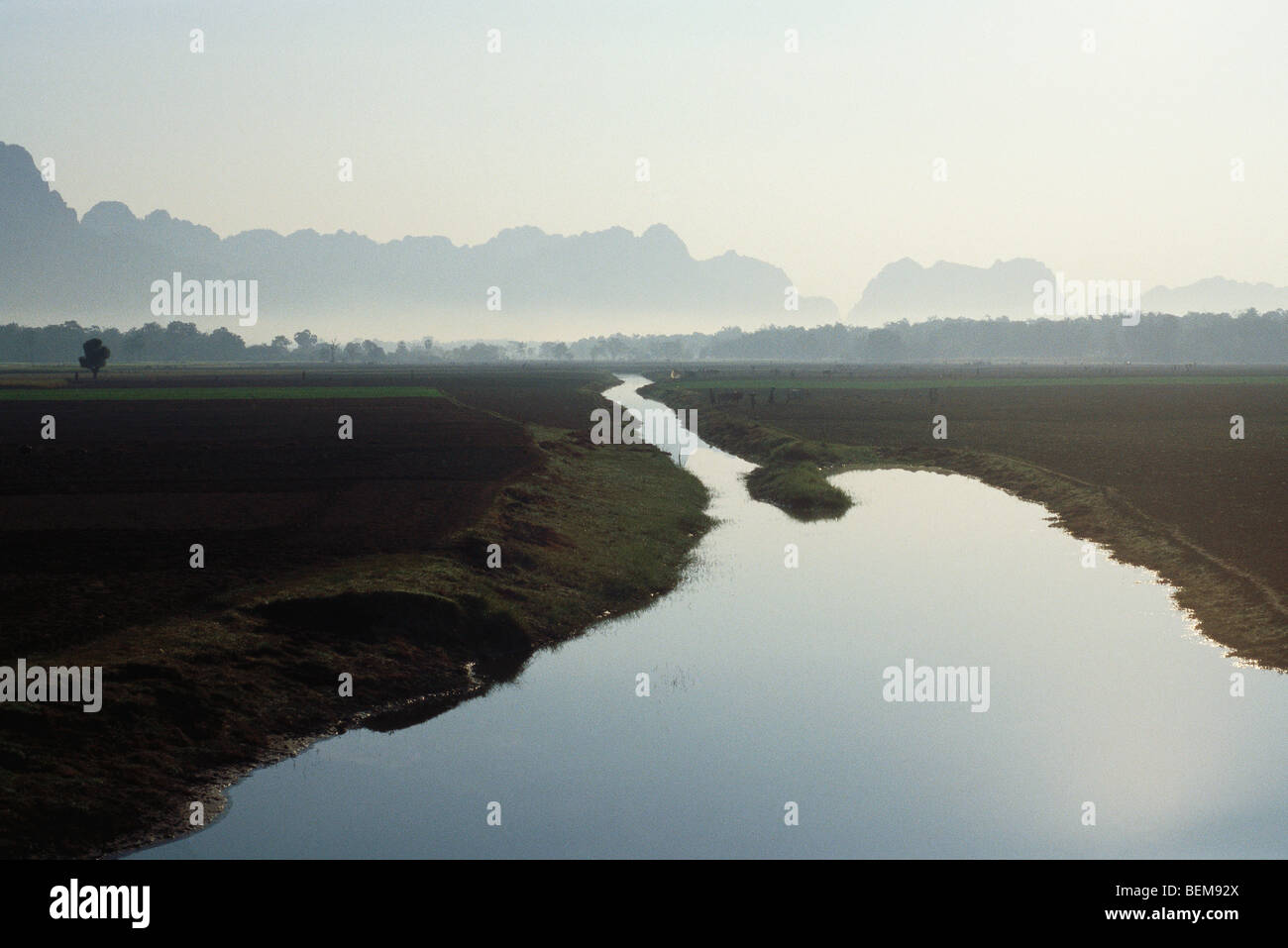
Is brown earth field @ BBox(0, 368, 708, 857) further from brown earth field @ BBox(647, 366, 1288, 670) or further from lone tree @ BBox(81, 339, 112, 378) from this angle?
lone tree @ BBox(81, 339, 112, 378)

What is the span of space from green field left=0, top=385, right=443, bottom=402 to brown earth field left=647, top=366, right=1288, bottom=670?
3631 centimetres

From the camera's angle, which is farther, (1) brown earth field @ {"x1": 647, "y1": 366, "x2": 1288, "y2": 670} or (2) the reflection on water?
(1) brown earth field @ {"x1": 647, "y1": 366, "x2": 1288, "y2": 670}

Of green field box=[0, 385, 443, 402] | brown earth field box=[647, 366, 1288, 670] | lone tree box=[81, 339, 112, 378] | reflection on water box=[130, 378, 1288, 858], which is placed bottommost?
reflection on water box=[130, 378, 1288, 858]

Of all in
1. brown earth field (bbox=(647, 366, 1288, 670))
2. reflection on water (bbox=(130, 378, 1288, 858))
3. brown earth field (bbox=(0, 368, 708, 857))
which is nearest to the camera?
reflection on water (bbox=(130, 378, 1288, 858))

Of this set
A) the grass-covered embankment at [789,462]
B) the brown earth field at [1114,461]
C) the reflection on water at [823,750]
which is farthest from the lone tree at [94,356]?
the reflection on water at [823,750]

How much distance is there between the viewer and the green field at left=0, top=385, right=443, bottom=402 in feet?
371

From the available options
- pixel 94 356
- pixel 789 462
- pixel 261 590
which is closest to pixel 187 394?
pixel 94 356

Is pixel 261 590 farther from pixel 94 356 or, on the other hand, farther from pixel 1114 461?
pixel 94 356

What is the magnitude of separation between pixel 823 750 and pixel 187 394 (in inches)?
4587

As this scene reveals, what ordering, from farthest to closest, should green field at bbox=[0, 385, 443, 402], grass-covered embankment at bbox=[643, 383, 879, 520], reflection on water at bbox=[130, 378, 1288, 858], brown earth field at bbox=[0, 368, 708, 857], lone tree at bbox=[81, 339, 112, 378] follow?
lone tree at bbox=[81, 339, 112, 378] → green field at bbox=[0, 385, 443, 402] → grass-covered embankment at bbox=[643, 383, 879, 520] → brown earth field at bbox=[0, 368, 708, 857] → reflection on water at bbox=[130, 378, 1288, 858]

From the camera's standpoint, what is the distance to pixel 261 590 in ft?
88.7

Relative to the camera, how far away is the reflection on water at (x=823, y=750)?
669 inches

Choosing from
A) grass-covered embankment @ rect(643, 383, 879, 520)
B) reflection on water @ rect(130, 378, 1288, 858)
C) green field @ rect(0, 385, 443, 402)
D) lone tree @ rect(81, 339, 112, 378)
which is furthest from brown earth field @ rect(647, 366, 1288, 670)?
lone tree @ rect(81, 339, 112, 378)
